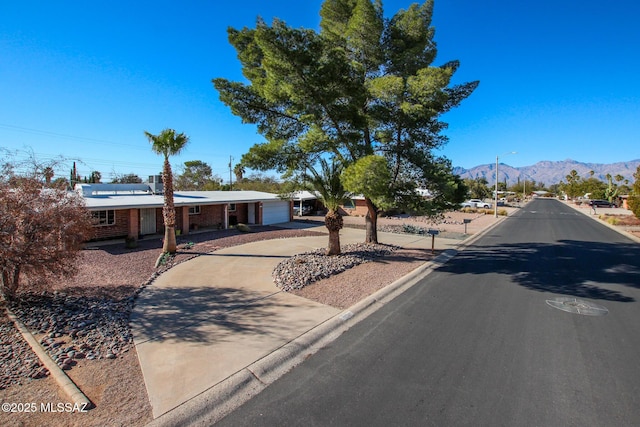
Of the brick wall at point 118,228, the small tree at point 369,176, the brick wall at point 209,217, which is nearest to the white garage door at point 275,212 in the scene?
the brick wall at point 209,217

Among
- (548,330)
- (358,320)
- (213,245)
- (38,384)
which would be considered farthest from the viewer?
(213,245)

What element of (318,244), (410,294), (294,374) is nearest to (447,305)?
(410,294)

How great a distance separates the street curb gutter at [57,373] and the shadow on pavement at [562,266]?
10602mm

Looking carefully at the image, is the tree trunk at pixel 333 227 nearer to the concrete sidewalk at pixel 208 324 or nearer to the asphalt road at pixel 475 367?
the concrete sidewalk at pixel 208 324

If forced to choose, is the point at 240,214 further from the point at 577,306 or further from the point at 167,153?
the point at 577,306

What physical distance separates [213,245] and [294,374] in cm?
1196

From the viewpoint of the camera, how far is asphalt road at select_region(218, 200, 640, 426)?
151 inches

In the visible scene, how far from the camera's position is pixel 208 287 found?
8.91 meters

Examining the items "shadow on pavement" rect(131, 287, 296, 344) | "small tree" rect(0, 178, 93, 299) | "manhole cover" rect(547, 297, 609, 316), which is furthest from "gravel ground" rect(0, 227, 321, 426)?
"manhole cover" rect(547, 297, 609, 316)

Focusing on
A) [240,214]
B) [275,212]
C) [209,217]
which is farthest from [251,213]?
[209,217]

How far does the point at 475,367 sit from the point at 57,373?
6.10 m

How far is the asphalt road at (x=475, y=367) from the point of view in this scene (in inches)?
151

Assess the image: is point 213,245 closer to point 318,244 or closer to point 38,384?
point 318,244

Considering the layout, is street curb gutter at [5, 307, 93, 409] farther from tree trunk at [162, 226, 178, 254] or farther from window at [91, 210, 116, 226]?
window at [91, 210, 116, 226]
